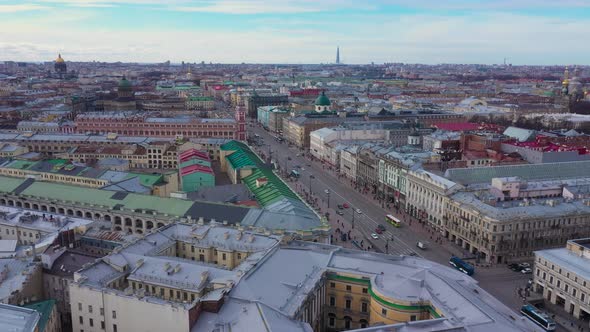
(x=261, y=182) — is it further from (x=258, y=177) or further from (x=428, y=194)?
(x=428, y=194)

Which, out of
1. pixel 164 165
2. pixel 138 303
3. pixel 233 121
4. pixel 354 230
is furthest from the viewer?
pixel 233 121

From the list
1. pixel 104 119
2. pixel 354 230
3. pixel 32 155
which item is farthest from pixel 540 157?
pixel 104 119

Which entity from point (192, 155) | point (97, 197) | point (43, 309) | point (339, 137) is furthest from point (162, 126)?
point (43, 309)

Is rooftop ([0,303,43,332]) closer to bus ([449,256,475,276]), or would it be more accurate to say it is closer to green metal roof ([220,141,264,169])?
bus ([449,256,475,276])

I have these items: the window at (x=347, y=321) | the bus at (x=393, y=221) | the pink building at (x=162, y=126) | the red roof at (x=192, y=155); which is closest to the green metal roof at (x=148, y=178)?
the red roof at (x=192, y=155)

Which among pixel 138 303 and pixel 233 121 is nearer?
pixel 138 303

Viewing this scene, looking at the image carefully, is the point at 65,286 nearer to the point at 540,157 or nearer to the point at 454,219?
the point at 454,219

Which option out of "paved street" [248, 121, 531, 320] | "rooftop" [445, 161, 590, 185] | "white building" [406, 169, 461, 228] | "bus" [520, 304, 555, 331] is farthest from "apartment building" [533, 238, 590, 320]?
"rooftop" [445, 161, 590, 185]

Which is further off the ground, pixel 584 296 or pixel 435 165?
pixel 435 165
